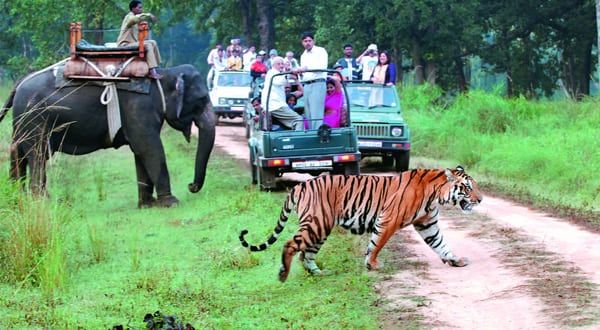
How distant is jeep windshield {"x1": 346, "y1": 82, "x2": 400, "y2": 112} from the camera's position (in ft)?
72.2

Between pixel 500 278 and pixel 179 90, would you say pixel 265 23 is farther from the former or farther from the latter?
pixel 500 278

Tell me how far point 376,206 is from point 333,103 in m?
6.89

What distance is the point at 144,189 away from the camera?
1911cm

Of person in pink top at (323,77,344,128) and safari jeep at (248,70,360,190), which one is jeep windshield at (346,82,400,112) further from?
safari jeep at (248,70,360,190)

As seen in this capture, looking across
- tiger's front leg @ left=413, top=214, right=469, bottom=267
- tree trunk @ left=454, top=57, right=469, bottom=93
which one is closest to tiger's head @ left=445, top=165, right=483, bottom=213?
tiger's front leg @ left=413, top=214, right=469, bottom=267

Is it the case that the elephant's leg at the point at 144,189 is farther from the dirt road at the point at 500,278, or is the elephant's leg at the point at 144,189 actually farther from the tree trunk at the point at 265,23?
the tree trunk at the point at 265,23

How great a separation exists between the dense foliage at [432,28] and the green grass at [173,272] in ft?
75.9

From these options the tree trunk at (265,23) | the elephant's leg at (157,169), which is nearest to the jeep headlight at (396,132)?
the elephant's leg at (157,169)

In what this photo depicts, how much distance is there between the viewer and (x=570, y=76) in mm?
45000

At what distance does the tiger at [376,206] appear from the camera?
1157 centimetres

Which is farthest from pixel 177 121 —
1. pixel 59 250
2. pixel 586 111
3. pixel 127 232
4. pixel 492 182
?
pixel 586 111

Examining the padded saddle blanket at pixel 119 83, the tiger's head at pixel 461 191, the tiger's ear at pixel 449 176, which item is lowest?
the tiger's head at pixel 461 191

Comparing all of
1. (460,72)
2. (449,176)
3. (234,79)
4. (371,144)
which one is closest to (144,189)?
(371,144)

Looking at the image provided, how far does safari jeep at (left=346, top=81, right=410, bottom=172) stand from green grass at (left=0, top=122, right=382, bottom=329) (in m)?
3.57
